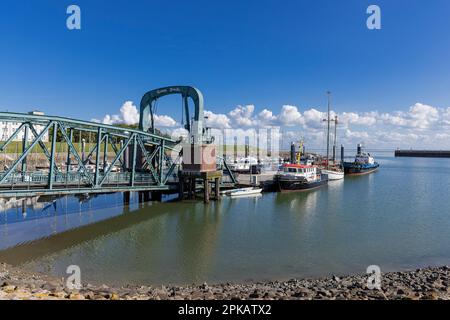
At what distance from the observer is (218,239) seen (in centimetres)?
2234

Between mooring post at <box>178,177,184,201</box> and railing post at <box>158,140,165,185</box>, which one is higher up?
railing post at <box>158,140,165,185</box>

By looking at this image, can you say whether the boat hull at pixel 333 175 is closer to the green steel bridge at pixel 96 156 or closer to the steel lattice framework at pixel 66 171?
the green steel bridge at pixel 96 156

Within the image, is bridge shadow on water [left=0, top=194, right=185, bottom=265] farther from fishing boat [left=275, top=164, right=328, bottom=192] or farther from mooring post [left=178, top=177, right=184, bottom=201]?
fishing boat [left=275, top=164, right=328, bottom=192]

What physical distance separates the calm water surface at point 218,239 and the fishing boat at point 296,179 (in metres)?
10.8

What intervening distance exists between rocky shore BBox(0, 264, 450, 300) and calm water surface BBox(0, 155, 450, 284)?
1.50 meters

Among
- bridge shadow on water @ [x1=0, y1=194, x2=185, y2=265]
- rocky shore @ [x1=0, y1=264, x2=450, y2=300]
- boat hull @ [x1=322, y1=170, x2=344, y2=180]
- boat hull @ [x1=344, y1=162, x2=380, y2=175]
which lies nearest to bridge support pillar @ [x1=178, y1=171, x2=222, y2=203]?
bridge shadow on water @ [x1=0, y1=194, x2=185, y2=265]

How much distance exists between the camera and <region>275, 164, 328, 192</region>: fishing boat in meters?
46.0

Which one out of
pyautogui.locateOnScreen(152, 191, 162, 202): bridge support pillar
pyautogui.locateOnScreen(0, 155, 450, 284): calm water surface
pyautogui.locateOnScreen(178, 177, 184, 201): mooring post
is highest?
pyautogui.locateOnScreen(178, 177, 184, 201): mooring post

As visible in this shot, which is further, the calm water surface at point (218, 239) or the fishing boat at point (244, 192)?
the fishing boat at point (244, 192)

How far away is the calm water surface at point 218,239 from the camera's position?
54.7 feet

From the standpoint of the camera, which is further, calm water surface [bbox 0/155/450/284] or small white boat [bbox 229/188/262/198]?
small white boat [bbox 229/188/262/198]

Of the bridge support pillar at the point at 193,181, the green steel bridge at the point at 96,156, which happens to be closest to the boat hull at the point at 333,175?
the green steel bridge at the point at 96,156

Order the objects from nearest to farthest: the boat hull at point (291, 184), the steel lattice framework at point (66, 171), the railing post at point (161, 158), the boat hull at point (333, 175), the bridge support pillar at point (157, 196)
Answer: the steel lattice framework at point (66, 171)
the railing post at point (161, 158)
the bridge support pillar at point (157, 196)
the boat hull at point (291, 184)
the boat hull at point (333, 175)

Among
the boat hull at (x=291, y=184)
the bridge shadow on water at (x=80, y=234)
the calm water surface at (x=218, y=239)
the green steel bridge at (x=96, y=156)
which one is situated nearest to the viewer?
the calm water surface at (x=218, y=239)
